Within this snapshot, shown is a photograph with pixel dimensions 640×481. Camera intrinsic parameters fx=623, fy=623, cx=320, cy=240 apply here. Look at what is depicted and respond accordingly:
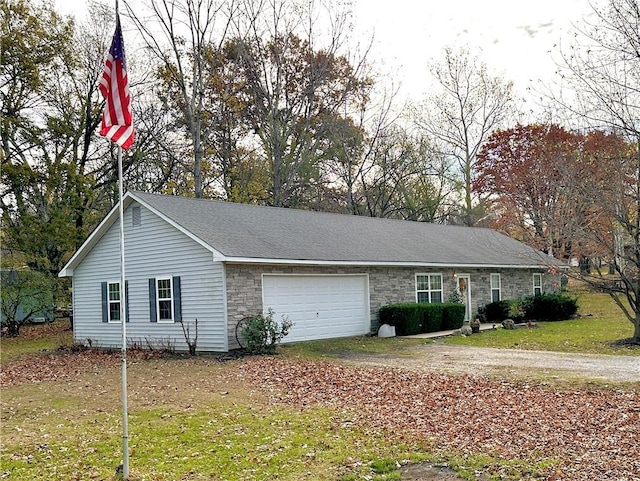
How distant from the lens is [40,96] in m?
26.0

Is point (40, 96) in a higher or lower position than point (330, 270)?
higher

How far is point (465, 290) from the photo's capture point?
75.9 ft

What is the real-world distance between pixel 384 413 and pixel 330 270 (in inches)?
385

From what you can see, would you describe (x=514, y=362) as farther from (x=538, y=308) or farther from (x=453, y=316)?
(x=538, y=308)

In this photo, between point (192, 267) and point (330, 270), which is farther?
point (330, 270)

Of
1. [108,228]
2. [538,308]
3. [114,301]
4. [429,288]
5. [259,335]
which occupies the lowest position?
[538,308]

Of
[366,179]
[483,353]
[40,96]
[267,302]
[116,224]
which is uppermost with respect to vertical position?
[40,96]

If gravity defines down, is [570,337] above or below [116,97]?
below

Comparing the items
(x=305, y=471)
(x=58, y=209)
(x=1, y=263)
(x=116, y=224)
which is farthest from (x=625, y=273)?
(x=1, y=263)

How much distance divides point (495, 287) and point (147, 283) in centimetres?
1403

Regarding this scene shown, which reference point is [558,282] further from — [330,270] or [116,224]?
[116,224]

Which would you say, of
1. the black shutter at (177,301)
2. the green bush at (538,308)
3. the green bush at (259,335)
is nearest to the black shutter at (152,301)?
the black shutter at (177,301)

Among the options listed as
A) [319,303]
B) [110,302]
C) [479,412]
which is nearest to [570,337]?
[319,303]

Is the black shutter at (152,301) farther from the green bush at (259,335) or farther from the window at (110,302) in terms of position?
the green bush at (259,335)
